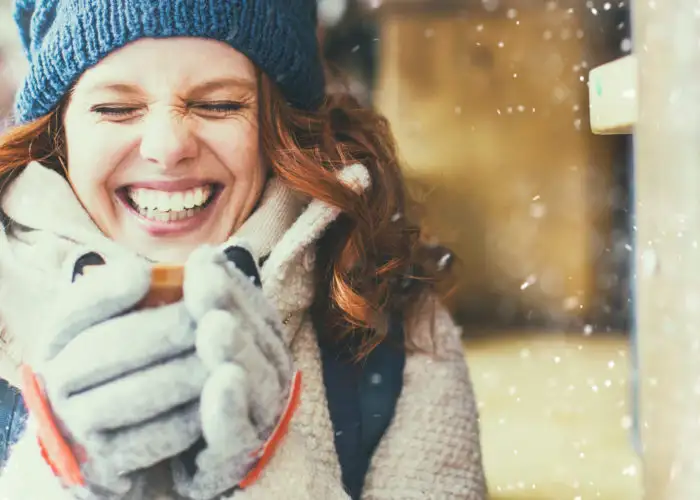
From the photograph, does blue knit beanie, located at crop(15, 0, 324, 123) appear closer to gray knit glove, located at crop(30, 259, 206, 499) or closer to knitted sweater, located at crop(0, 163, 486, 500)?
knitted sweater, located at crop(0, 163, 486, 500)

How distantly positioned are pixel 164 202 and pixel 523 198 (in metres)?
0.38

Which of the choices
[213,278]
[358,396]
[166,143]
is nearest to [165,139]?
[166,143]

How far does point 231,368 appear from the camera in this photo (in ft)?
1.70

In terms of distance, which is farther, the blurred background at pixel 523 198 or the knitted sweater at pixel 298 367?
the blurred background at pixel 523 198

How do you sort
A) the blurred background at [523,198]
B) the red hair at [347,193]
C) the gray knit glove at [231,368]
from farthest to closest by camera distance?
the blurred background at [523,198]
the red hair at [347,193]
the gray knit glove at [231,368]

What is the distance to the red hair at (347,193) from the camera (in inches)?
25.5

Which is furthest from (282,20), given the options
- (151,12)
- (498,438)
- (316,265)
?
(498,438)

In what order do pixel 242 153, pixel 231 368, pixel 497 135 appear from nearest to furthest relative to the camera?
pixel 231 368 < pixel 242 153 < pixel 497 135

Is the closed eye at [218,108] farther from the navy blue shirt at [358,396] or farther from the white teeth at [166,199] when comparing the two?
the navy blue shirt at [358,396]

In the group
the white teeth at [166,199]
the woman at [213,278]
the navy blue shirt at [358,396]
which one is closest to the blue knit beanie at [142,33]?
the woman at [213,278]

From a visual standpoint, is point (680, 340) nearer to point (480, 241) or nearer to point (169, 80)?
point (480, 241)

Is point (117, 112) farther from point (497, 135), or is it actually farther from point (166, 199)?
point (497, 135)

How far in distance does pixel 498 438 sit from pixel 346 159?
13.8 inches

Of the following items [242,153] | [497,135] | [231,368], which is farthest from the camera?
[497,135]
